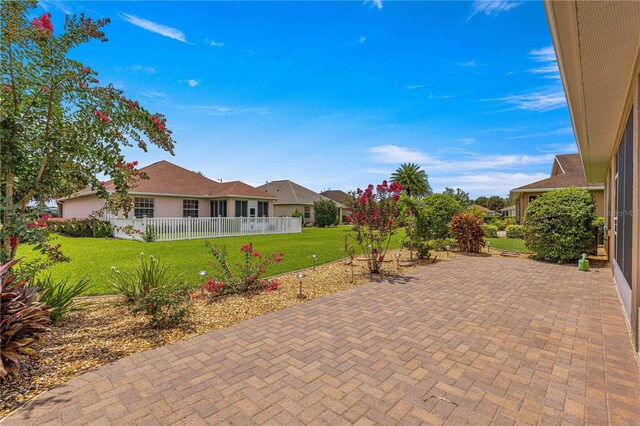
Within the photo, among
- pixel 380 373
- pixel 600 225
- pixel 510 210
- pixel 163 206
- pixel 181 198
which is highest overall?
pixel 181 198

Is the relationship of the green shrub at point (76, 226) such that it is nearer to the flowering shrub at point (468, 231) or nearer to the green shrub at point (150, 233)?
the green shrub at point (150, 233)

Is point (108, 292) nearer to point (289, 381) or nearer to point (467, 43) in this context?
point (289, 381)

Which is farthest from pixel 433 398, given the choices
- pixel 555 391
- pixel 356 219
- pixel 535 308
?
pixel 356 219

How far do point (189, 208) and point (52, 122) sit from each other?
1806cm

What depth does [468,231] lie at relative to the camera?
11.9 meters

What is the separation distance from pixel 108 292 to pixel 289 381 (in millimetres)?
4807

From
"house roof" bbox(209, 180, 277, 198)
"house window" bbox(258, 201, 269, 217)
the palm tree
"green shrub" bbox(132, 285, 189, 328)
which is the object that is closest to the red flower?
"green shrub" bbox(132, 285, 189, 328)

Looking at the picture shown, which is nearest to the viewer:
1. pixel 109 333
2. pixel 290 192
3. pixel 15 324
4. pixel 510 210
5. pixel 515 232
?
pixel 15 324

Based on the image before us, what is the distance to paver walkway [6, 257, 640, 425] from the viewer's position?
2.30 m

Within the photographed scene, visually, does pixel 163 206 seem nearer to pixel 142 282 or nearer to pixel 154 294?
pixel 142 282

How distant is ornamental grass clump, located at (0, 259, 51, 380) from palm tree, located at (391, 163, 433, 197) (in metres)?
37.1

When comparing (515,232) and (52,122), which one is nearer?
(52,122)

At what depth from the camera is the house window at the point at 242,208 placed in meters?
21.6

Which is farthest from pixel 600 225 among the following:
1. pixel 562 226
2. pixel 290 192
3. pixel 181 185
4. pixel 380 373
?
pixel 290 192
